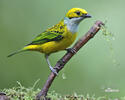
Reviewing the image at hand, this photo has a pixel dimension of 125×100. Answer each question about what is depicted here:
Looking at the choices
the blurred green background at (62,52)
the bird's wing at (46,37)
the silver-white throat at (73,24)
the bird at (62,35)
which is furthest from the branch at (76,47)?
the blurred green background at (62,52)

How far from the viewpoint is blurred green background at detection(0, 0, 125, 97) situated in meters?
6.67

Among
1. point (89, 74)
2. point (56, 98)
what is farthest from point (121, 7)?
point (56, 98)

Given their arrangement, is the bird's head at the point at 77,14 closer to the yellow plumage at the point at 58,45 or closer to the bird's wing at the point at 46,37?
the yellow plumage at the point at 58,45

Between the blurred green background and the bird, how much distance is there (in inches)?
90.8

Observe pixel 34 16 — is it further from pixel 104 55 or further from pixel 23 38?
pixel 104 55

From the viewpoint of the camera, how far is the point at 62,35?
14.0 feet

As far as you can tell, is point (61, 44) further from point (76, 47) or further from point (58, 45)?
point (76, 47)

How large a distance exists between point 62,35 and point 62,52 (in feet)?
8.15

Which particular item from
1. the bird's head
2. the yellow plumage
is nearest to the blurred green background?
the yellow plumage

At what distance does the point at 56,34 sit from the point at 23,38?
2.82 metres

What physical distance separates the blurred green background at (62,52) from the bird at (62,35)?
2.31 meters

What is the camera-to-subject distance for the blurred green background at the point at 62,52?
6.67 metres

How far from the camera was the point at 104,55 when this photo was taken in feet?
22.7

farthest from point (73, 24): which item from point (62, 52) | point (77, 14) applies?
point (62, 52)
